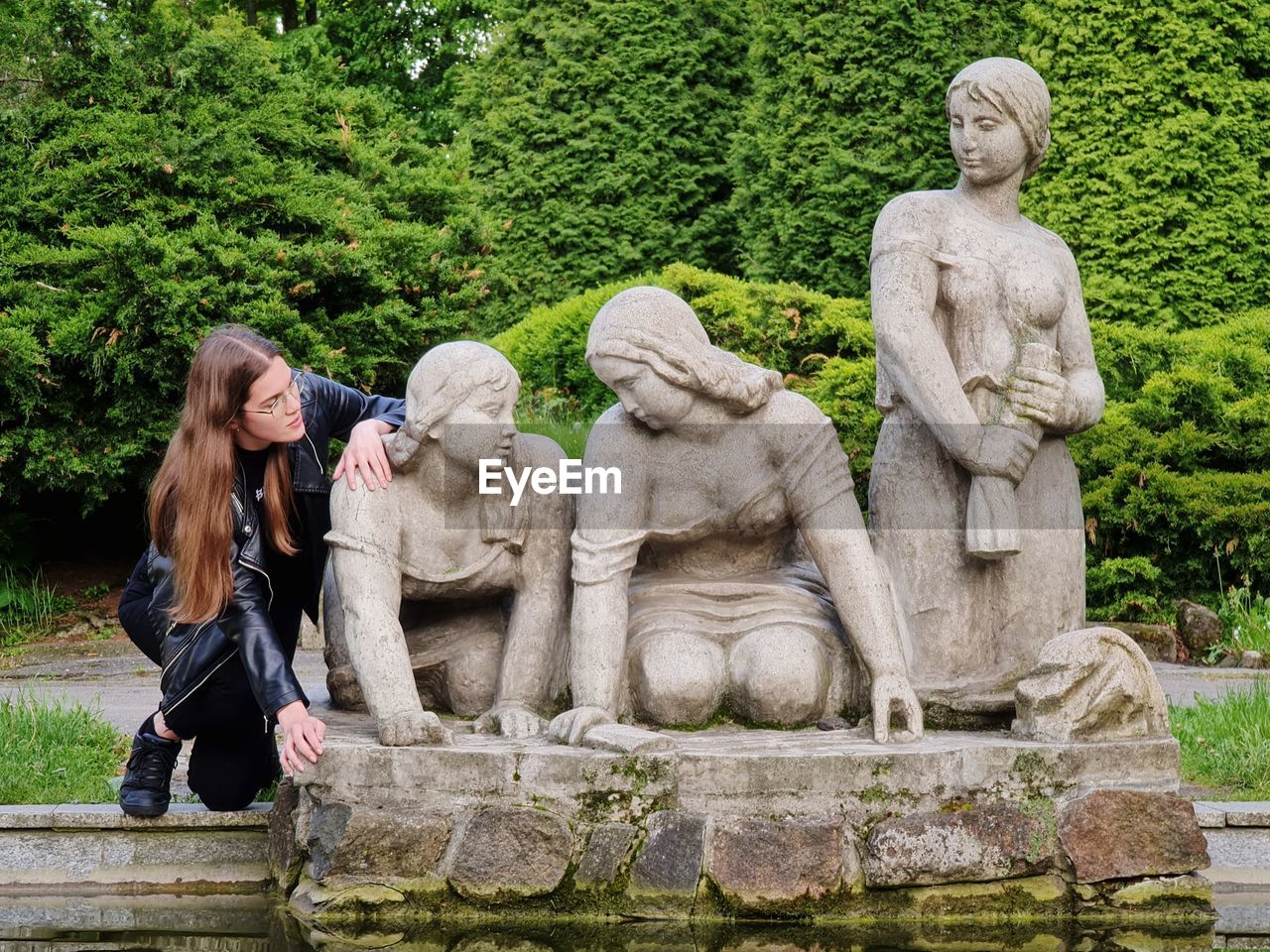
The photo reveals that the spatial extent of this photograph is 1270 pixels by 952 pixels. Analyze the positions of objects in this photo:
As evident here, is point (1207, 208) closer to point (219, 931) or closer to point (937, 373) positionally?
point (937, 373)

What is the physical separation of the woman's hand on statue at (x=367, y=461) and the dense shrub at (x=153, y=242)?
4.06 meters

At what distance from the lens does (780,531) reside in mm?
4527

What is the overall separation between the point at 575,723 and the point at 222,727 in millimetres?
1089

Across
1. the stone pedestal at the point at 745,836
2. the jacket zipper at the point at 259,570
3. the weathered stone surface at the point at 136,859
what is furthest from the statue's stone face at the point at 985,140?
the weathered stone surface at the point at 136,859

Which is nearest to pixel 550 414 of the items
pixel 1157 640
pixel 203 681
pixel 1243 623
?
pixel 1157 640

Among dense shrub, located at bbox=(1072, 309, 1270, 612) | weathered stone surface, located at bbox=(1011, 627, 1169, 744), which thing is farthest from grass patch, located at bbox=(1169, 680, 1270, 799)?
dense shrub, located at bbox=(1072, 309, 1270, 612)

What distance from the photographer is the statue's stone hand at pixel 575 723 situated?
4.08 metres

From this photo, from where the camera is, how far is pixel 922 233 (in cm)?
451

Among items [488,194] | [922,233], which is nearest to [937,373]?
[922,233]

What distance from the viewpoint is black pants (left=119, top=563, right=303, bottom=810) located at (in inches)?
173

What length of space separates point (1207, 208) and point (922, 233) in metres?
6.21

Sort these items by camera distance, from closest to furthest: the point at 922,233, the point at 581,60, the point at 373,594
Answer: the point at 373,594 < the point at 922,233 < the point at 581,60

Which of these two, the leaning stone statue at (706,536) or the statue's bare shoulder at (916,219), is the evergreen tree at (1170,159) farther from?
the leaning stone statue at (706,536)

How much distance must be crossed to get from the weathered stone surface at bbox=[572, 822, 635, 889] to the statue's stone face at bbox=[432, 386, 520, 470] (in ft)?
3.46
